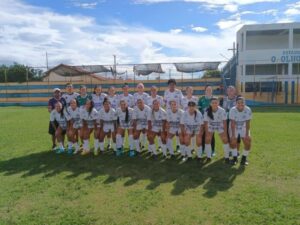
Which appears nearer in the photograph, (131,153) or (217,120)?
(217,120)

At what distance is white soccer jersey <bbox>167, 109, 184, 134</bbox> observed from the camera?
26.4 feet

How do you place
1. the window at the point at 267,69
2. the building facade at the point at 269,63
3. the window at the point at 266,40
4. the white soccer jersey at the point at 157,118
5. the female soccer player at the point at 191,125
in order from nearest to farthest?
the female soccer player at the point at 191,125
the white soccer jersey at the point at 157,118
the building facade at the point at 269,63
the window at the point at 267,69
the window at the point at 266,40

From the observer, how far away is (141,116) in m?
8.41

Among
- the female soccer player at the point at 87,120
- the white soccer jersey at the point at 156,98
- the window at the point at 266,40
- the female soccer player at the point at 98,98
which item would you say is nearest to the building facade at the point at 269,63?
the window at the point at 266,40

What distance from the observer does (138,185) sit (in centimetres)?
620

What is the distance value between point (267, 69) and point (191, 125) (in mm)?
30235

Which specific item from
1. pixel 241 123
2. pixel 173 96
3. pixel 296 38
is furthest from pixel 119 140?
pixel 296 38

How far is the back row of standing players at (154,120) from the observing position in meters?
7.57

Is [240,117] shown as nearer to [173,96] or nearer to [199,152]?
[199,152]

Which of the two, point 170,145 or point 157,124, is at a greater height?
point 157,124

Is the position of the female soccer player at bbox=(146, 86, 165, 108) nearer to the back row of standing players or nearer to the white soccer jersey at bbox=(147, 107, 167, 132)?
the back row of standing players

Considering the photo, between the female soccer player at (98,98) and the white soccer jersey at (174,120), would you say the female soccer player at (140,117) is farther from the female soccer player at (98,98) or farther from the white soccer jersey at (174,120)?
the female soccer player at (98,98)

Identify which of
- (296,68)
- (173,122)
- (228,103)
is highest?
(296,68)

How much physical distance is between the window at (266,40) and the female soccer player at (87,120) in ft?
101
